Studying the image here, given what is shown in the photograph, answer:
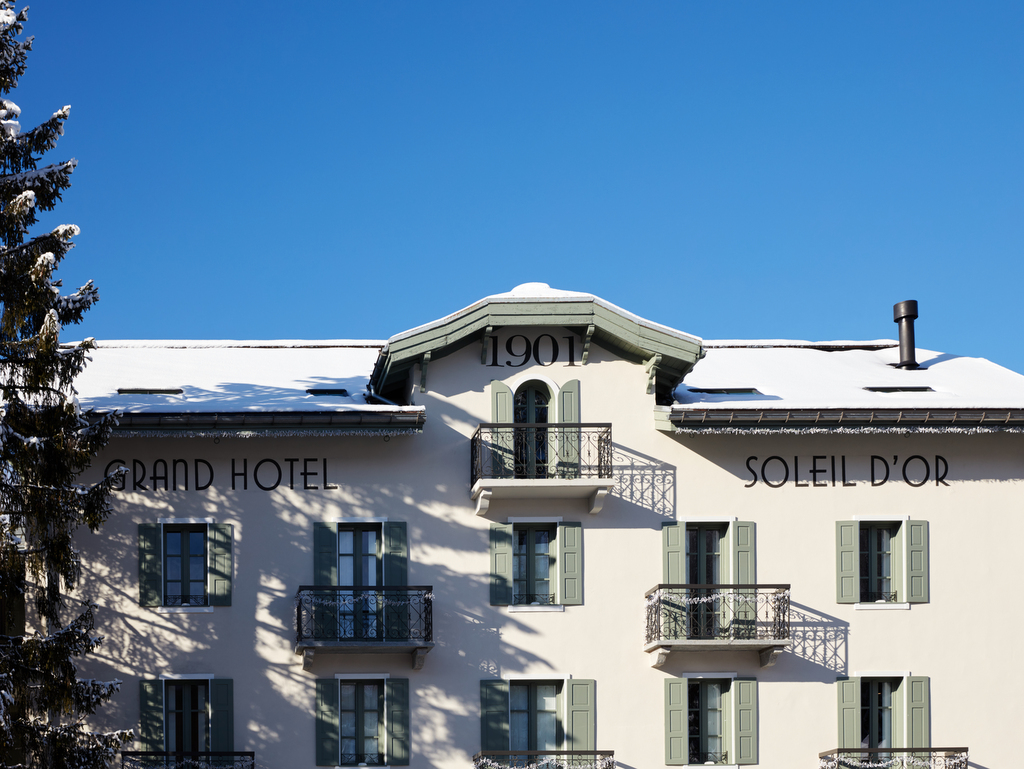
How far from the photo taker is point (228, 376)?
2525 centimetres

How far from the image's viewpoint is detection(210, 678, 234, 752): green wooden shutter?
71.4 ft

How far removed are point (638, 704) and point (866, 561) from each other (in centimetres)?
498

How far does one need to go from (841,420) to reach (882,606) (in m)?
3.46

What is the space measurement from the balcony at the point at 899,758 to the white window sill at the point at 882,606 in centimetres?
242

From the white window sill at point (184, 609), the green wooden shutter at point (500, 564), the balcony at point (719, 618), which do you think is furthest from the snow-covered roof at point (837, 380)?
the white window sill at point (184, 609)

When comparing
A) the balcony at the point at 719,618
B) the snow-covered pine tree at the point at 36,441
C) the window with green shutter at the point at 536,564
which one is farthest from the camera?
the window with green shutter at the point at 536,564

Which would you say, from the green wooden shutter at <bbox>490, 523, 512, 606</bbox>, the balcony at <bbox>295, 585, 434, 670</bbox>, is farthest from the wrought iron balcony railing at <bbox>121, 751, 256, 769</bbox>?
the green wooden shutter at <bbox>490, 523, 512, 606</bbox>

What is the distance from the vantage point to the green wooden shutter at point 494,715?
22188mm

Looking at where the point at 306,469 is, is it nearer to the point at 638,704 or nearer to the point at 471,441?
the point at 471,441

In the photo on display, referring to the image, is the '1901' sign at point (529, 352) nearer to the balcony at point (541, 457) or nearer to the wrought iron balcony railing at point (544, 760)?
the balcony at point (541, 457)

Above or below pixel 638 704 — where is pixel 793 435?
above

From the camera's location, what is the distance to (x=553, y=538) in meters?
23.1

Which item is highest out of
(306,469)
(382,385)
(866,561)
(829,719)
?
(382,385)

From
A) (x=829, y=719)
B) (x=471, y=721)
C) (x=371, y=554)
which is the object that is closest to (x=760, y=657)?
(x=829, y=719)
